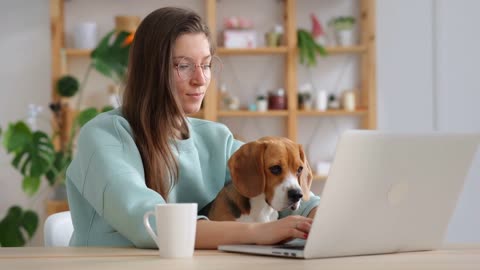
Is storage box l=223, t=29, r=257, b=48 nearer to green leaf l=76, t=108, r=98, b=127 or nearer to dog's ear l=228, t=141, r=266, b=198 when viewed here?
green leaf l=76, t=108, r=98, b=127

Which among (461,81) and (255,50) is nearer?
(255,50)

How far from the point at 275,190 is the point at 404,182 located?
0.51 m

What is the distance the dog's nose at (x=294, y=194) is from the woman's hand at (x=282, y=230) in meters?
Answer: 0.34

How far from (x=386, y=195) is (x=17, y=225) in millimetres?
3917

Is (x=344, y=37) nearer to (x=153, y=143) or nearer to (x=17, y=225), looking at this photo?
(x=17, y=225)

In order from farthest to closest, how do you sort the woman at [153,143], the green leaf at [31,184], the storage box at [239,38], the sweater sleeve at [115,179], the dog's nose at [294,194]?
1. the storage box at [239,38]
2. the green leaf at [31,184]
3. the dog's nose at [294,194]
4. the woman at [153,143]
5. the sweater sleeve at [115,179]

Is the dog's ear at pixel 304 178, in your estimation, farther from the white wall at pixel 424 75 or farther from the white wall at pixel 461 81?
the white wall at pixel 461 81

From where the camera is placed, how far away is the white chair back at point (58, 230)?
1.88m

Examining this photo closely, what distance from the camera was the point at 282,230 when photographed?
4.60ft

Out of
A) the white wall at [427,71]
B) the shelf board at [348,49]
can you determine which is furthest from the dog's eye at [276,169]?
the white wall at [427,71]

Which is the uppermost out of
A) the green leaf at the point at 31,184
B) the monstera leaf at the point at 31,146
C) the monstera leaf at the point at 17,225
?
the monstera leaf at the point at 31,146

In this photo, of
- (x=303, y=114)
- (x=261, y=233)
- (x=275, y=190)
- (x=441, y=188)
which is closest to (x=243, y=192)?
(x=275, y=190)

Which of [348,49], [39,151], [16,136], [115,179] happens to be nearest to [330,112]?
[348,49]

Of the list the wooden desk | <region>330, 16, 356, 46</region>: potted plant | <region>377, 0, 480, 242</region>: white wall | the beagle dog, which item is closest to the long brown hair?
the beagle dog
